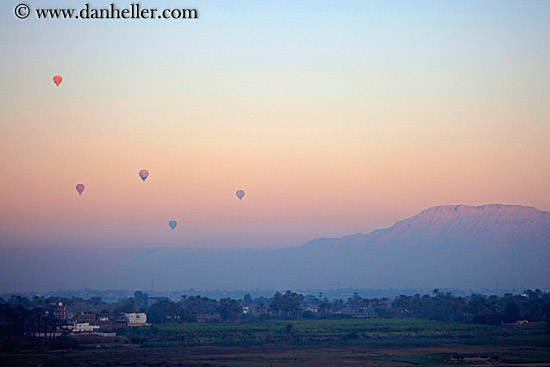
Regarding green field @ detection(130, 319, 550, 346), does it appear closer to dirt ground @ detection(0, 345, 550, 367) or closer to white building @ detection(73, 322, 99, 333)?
dirt ground @ detection(0, 345, 550, 367)

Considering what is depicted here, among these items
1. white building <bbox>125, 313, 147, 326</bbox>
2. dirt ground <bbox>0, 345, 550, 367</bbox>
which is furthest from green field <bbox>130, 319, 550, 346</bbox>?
dirt ground <bbox>0, 345, 550, 367</bbox>

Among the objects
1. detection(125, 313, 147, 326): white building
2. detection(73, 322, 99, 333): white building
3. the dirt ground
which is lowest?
the dirt ground

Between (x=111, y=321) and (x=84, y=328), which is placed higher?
(x=111, y=321)

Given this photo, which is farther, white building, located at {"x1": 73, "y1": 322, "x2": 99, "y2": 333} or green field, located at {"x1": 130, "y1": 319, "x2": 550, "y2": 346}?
white building, located at {"x1": 73, "y1": 322, "x2": 99, "y2": 333}

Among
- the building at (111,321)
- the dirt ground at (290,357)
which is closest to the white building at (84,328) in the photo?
the building at (111,321)

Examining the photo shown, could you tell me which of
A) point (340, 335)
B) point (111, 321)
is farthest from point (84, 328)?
point (340, 335)

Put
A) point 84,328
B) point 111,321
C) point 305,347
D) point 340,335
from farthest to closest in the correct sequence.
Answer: point 111,321 → point 84,328 → point 340,335 → point 305,347

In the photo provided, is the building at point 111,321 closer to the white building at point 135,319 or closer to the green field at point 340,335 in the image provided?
the white building at point 135,319

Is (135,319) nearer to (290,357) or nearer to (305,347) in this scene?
(305,347)
